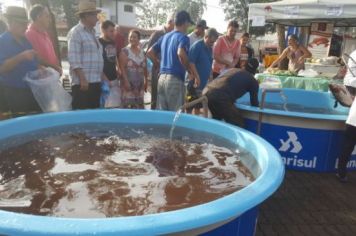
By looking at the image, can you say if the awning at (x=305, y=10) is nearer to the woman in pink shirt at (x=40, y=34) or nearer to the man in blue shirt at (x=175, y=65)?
the man in blue shirt at (x=175, y=65)

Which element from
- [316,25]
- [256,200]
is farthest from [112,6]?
[256,200]

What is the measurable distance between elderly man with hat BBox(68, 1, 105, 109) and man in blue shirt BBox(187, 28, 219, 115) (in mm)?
1362

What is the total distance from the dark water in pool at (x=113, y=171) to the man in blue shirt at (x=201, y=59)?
1682 mm

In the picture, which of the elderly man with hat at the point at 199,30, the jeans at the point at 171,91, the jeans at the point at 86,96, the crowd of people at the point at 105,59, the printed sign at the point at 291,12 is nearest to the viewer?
the crowd of people at the point at 105,59

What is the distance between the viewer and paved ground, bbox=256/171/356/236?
2969 mm

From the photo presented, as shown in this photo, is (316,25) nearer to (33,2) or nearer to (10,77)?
(33,2)

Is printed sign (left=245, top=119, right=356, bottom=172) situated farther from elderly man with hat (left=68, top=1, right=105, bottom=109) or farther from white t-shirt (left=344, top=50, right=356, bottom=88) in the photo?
elderly man with hat (left=68, top=1, right=105, bottom=109)

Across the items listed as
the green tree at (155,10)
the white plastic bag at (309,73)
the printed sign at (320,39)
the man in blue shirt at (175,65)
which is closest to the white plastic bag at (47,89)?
the man in blue shirt at (175,65)

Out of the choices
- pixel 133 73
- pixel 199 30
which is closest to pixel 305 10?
pixel 199 30

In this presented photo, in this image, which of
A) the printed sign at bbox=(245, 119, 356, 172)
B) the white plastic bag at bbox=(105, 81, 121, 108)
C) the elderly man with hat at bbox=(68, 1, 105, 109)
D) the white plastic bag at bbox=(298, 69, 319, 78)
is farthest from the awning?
the elderly man with hat at bbox=(68, 1, 105, 109)

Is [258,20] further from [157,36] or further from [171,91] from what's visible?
[171,91]

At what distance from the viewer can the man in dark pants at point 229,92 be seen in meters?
4.15

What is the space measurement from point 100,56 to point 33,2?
96.8 inches

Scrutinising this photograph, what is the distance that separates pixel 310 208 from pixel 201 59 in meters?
2.70
